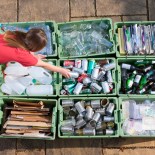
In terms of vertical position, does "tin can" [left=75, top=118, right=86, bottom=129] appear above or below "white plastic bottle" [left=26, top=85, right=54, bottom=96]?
below

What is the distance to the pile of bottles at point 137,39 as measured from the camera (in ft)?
12.8

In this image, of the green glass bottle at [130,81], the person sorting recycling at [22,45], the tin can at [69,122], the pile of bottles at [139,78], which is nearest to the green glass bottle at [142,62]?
the pile of bottles at [139,78]

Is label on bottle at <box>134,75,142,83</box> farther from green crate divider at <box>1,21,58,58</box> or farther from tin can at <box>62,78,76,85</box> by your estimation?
green crate divider at <box>1,21,58,58</box>

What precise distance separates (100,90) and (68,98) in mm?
367

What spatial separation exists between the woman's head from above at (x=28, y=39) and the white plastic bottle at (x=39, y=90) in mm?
790

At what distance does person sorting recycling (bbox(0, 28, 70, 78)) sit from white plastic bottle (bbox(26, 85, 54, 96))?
54 centimetres

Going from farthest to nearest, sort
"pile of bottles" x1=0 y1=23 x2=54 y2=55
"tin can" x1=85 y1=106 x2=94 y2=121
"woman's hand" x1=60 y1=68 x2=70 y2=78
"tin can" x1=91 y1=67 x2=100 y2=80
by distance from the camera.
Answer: "pile of bottles" x1=0 y1=23 x2=54 y2=55 → "tin can" x1=91 y1=67 x2=100 y2=80 → "tin can" x1=85 y1=106 x2=94 y2=121 → "woman's hand" x1=60 y1=68 x2=70 y2=78

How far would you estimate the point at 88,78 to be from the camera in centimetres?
384

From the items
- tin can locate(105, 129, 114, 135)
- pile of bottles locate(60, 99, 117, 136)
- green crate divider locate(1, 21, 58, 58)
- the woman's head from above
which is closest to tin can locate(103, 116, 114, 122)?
pile of bottles locate(60, 99, 117, 136)

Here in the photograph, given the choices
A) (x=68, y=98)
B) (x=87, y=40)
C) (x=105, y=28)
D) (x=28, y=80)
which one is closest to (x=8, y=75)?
(x=28, y=80)

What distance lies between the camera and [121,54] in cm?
394

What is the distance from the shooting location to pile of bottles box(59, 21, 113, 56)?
3.98 metres

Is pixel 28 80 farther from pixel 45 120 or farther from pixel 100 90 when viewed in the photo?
pixel 100 90

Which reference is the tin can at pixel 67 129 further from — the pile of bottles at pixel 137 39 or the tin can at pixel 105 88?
the pile of bottles at pixel 137 39
